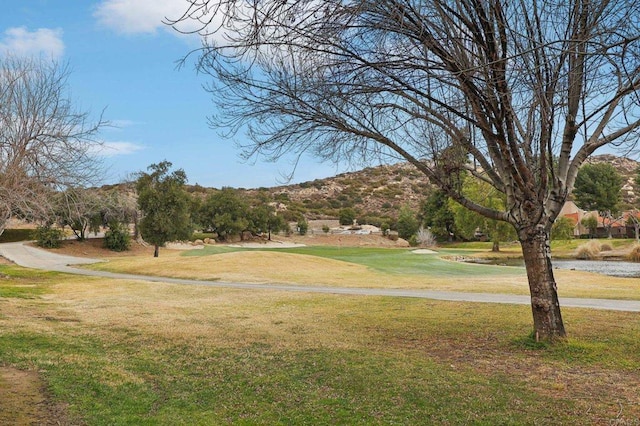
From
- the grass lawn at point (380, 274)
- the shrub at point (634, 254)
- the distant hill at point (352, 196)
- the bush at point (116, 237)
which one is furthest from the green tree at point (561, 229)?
the bush at point (116, 237)

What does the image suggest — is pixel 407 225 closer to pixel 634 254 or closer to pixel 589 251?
pixel 589 251

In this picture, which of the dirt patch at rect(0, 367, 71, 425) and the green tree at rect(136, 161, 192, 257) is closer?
the dirt patch at rect(0, 367, 71, 425)

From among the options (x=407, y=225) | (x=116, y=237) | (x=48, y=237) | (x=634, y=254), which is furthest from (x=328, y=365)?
(x=407, y=225)

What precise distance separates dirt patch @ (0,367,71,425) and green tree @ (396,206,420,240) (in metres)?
60.6

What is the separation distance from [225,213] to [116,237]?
14.0 m

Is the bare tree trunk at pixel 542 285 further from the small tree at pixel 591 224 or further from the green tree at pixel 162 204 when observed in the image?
the small tree at pixel 591 224

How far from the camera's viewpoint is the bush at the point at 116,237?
46.7m

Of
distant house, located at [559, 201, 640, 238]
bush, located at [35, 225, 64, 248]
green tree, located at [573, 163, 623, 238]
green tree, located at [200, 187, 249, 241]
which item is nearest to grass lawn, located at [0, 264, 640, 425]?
bush, located at [35, 225, 64, 248]

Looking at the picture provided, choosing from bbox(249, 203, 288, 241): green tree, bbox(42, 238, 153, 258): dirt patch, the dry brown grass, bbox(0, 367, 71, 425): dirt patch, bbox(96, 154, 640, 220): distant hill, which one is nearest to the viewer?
bbox(0, 367, 71, 425): dirt patch

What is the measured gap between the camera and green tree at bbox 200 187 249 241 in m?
57.9

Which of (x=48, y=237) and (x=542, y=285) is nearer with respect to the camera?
(x=542, y=285)

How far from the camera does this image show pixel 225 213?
58.3 metres

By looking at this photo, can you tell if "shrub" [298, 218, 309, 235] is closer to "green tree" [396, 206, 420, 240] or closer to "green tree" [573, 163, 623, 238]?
"green tree" [396, 206, 420, 240]

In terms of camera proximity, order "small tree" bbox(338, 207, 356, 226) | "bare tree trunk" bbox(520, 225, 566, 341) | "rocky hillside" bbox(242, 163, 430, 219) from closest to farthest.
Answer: "bare tree trunk" bbox(520, 225, 566, 341), "small tree" bbox(338, 207, 356, 226), "rocky hillside" bbox(242, 163, 430, 219)
